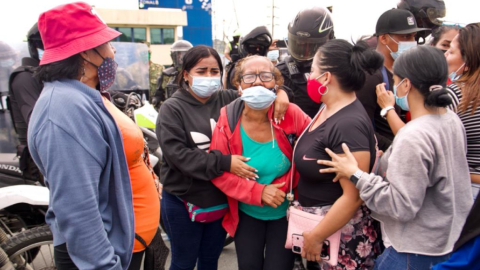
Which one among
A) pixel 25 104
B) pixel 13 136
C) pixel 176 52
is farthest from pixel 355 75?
pixel 176 52

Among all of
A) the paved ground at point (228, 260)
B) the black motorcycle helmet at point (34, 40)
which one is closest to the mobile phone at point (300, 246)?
the paved ground at point (228, 260)

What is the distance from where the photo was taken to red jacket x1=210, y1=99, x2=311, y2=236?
7.03ft

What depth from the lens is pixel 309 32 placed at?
108 inches

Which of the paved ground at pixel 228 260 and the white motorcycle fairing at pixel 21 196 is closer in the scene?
the white motorcycle fairing at pixel 21 196

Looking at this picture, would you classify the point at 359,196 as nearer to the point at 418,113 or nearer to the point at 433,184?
the point at 433,184

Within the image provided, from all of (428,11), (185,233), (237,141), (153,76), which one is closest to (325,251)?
(237,141)

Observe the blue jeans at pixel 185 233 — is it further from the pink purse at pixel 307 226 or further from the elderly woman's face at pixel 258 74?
the elderly woman's face at pixel 258 74

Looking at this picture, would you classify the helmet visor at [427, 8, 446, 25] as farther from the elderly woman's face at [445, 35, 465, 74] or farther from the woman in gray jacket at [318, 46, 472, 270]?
the woman in gray jacket at [318, 46, 472, 270]

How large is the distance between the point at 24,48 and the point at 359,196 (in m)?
3.83

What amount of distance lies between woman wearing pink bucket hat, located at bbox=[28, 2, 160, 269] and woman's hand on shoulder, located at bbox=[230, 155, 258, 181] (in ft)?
2.17

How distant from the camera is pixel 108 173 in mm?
1489

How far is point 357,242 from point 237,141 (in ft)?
2.97

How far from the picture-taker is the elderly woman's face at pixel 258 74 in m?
2.28

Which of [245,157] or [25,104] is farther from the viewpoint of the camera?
[25,104]
